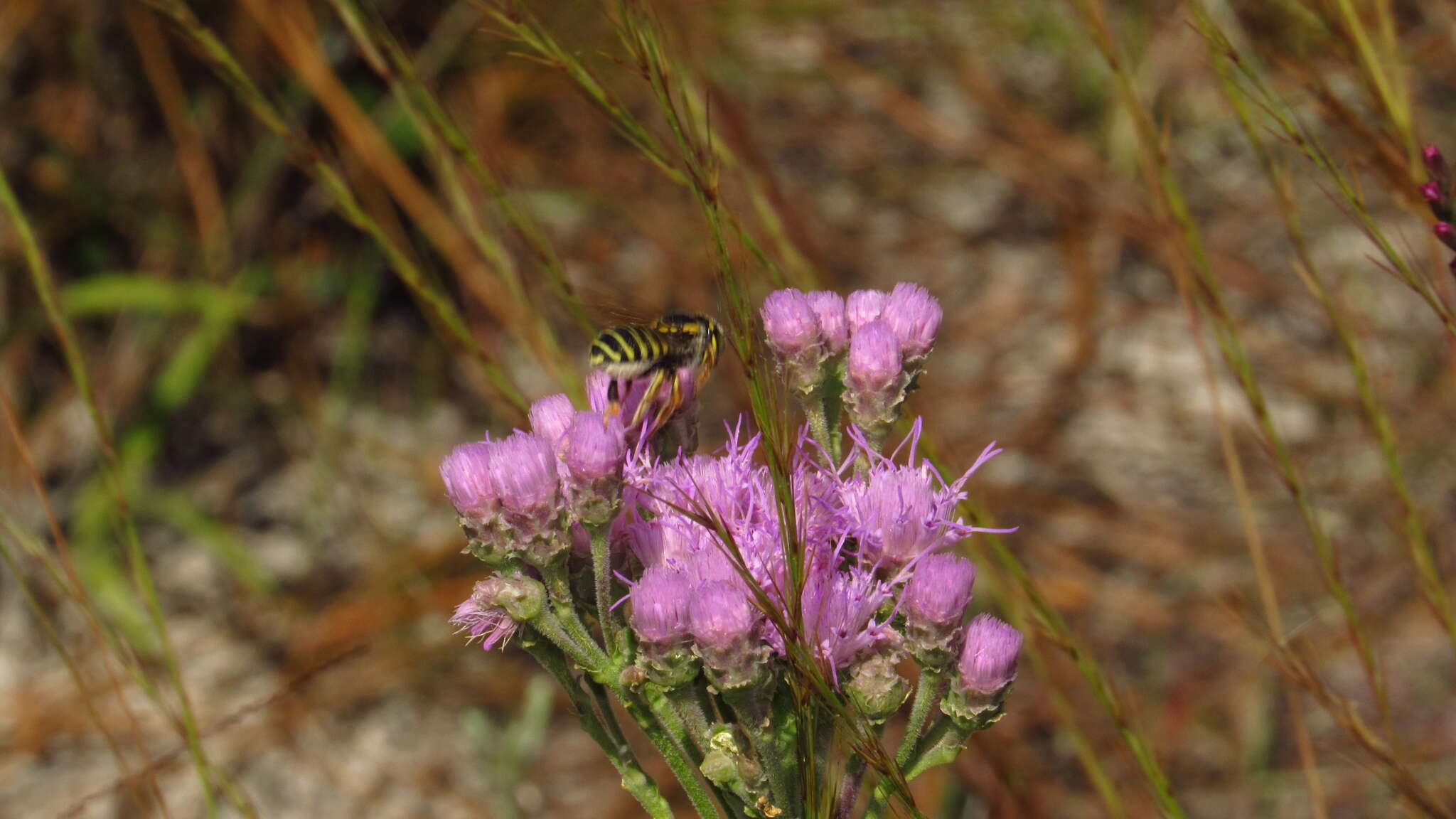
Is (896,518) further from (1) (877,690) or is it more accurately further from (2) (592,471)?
(2) (592,471)

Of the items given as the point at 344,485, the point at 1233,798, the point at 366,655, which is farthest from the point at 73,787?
the point at 1233,798

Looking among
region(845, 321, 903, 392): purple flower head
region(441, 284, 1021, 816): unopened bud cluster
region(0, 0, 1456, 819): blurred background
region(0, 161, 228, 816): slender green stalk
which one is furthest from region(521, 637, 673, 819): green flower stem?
region(0, 0, 1456, 819): blurred background

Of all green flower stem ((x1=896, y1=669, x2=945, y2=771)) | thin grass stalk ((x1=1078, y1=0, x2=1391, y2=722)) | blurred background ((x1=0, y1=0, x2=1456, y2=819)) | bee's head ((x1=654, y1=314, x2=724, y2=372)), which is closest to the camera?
green flower stem ((x1=896, y1=669, x2=945, y2=771))

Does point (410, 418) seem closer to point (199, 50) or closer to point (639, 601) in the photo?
point (199, 50)

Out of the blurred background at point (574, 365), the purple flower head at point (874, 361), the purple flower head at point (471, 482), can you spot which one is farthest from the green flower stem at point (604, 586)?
the blurred background at point (574, 365)

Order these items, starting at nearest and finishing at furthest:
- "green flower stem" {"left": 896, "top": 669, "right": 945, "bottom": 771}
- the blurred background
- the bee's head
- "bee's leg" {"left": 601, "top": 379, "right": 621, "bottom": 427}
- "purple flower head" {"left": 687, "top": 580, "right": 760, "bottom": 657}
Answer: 1. "purple flower head" {"left": 687, "top": 580, "right": 760, "bottom": 657}
2. "green flower stem" {"left": 896, "top": 669, "right": 945, "bottom": 771}
3. "bee's leg" {"left": 601, "top": 379, "right": 621, "bottom": 427}
4. the bee's head
5. the blurred background

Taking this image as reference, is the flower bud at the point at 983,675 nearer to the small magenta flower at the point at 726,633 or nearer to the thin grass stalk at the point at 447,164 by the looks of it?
the small magenta flower at the point at 726,633

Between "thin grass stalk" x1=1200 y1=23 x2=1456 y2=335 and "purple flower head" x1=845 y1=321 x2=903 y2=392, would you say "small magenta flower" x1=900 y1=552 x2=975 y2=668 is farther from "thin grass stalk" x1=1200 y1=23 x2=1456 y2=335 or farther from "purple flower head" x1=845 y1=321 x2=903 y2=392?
"thin grass stalk" x1=1200 y1=23 x2=1456 y2=335
